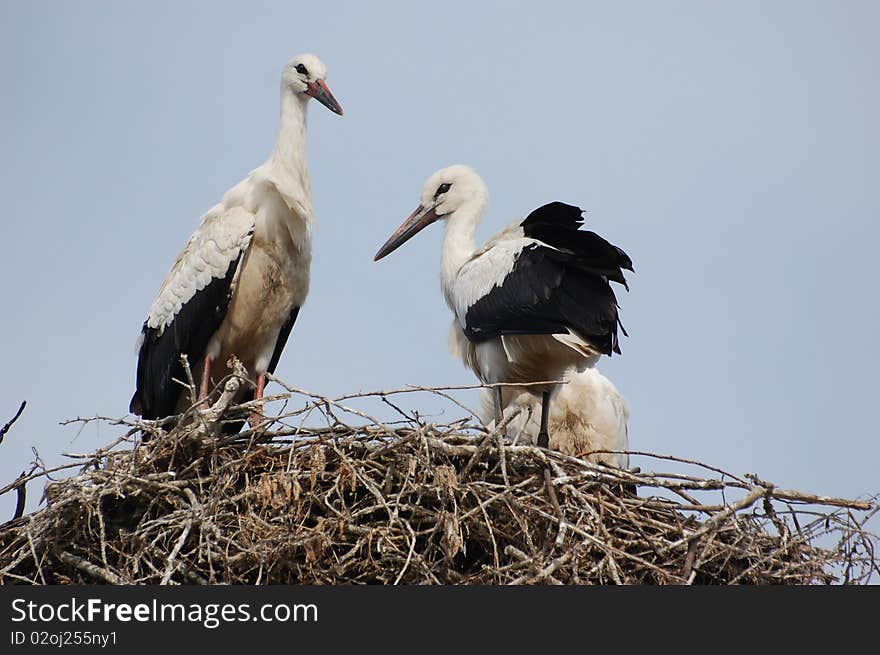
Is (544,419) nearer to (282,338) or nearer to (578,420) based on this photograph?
(578,420)

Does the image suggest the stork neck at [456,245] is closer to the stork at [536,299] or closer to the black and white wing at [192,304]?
the stork at [536,299]

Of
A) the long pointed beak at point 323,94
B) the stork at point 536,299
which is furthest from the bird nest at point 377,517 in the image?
the long pointed beak at point 323,94

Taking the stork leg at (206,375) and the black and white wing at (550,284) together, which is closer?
the black and white wing at (550,284)

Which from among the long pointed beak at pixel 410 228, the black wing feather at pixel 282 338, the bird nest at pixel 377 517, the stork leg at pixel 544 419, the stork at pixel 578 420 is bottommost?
the bird nest at pixel 377 517

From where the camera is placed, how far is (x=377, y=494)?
5125mm

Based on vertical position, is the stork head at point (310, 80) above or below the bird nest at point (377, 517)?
above

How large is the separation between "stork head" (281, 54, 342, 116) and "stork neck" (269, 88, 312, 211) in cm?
5

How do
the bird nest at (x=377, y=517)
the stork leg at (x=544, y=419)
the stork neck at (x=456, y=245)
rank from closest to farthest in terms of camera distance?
the bird nest at (x=377, y=517)
the stork leg at (x=544, y=419)
the stork neck at (x=456, y=245)

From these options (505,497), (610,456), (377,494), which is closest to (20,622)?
(377,494)

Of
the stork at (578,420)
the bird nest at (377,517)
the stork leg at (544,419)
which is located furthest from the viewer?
the stork at (578,420)

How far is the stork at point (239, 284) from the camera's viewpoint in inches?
270

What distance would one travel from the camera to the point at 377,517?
528cm

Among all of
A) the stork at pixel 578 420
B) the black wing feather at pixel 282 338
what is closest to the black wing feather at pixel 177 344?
the black wing feather at pixel 282 338

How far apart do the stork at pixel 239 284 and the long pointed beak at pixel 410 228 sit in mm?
841
